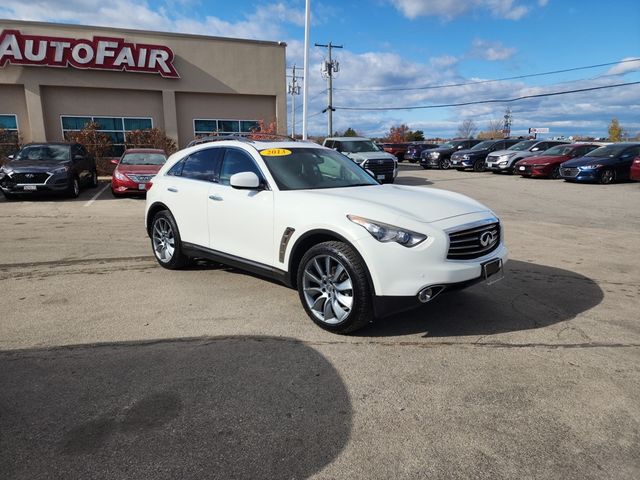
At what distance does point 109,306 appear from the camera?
4727 millimetres

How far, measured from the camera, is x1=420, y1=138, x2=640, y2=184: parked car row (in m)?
17.3

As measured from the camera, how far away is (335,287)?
13.0ft

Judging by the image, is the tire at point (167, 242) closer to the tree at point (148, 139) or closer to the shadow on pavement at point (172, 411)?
the shadow on pavement at point (172, 411)

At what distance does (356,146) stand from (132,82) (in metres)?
12.5

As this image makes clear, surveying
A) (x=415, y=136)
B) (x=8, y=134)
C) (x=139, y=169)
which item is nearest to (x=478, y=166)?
(x=139, y=169)

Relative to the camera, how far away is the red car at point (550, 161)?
63.7ft

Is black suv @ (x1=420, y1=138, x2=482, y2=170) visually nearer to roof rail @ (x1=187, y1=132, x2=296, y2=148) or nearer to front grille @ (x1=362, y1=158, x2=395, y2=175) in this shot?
front grille @ (x1=362, y1=158, x2=395, y2=175)

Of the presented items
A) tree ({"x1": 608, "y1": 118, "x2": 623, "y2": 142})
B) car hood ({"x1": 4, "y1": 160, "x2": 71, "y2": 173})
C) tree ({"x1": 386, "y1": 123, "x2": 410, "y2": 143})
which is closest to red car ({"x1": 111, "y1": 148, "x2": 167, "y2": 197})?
car hood ({"x1": 4, "y1": 160, "x2": 71, "y2": 173})

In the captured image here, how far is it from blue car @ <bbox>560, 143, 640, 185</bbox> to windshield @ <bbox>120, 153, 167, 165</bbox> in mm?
14979

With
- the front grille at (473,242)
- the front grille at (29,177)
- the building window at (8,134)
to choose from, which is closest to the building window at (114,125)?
the building window at (8,134)

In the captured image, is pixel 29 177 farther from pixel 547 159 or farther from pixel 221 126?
pixel 547 159

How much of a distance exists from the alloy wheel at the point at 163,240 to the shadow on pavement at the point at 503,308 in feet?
10.1

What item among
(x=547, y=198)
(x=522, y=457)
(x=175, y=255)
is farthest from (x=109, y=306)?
(x=547, y=198)

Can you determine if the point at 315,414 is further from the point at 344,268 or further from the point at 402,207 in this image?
the point at 402,207
